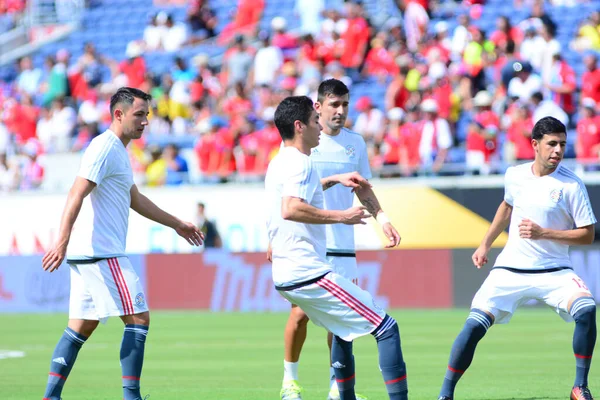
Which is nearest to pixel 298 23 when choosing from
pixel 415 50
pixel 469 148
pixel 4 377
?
pixel 415 50

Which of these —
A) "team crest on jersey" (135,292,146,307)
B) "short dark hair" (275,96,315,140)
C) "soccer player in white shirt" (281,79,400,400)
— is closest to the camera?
"short dark hair" (275,96,315,140)

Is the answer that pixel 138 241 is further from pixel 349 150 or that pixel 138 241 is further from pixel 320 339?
pixel 349 150

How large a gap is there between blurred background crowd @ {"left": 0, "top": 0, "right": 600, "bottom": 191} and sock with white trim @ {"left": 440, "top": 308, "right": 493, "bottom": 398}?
11328 millimetres

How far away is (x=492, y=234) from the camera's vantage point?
9.41 meters

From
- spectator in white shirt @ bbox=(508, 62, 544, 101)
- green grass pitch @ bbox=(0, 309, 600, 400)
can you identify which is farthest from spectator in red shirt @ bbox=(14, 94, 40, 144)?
spectator in white shirt @ bbox=(508, 62, 544, 101)

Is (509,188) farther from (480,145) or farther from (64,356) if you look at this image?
(480,145)

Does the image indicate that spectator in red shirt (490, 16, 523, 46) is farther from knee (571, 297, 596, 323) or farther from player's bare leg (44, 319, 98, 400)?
player's bare leg (44, 319, 98, 400)

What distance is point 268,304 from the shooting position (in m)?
21.5

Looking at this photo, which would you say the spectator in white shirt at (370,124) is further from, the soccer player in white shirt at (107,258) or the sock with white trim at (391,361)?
the sock with white trim at (391,361)

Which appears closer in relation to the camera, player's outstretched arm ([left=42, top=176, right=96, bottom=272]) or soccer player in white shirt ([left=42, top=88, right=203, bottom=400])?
player's outstretched arm ([left=42, top=176, right=96, bottom=272])

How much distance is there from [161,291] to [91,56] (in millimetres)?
9050

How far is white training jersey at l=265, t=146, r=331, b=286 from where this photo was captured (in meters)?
7.84

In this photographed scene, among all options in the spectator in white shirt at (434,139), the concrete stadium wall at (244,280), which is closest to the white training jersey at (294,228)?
the concrete stadium wall at (244,280)

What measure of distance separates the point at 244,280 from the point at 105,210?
43.2 feet
